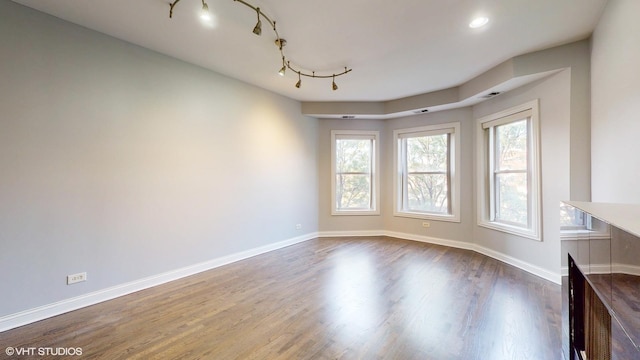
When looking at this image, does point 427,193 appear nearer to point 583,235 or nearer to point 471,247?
point 471,247

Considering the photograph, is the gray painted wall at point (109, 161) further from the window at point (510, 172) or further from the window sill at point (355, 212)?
the window at point (510, 172)

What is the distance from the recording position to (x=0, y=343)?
6.66 feet

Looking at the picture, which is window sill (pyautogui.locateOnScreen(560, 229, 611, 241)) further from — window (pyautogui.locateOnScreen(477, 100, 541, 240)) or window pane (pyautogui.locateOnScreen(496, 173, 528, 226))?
window pane (pyautogui.locateOnScreen(496, 173, 528, 226))

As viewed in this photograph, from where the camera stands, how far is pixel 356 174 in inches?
228

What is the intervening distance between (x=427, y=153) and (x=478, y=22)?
119 inches

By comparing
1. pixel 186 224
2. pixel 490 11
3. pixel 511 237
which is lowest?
pixel 511 237

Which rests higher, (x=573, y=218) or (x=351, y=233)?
(x=573, y=218)

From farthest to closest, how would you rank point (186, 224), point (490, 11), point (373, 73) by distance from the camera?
point (373, 73)
point (186, 224)
point (490, 11)

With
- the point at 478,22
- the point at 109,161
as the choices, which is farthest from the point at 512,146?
the point at 109,161

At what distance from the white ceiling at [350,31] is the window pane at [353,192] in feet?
8.12

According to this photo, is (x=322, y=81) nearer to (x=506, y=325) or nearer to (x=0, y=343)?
(x=506, y=325)

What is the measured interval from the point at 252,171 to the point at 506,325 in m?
3.68

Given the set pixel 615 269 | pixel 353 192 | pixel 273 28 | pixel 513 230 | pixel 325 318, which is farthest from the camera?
pixel 353 192

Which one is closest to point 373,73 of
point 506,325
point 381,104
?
point 381,104
